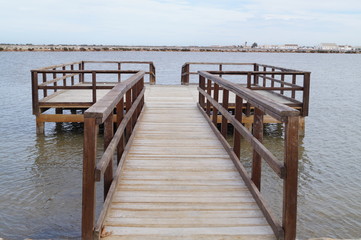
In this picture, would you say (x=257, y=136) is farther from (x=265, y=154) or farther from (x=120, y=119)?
(x=120, y=119)

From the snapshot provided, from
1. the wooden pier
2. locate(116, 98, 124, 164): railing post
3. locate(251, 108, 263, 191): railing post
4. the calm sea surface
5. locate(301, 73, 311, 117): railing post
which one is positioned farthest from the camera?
locate(301, 73, 311, 117): railing post

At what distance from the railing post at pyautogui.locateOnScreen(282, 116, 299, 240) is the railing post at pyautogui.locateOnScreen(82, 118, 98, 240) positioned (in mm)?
1577

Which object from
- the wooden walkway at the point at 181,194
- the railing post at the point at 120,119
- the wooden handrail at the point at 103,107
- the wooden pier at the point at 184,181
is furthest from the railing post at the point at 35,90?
the wooden handrail at the point at 103,107

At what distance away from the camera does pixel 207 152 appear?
21.2 ft

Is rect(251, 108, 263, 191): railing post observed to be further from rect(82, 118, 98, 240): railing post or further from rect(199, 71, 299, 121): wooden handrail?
rect(82, 118, 98, 240): railing post

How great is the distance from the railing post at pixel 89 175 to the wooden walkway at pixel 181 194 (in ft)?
0.68

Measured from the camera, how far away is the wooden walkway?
3859mm

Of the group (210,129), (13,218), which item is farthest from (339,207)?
(13,218)

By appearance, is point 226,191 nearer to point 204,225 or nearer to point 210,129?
point 204,225

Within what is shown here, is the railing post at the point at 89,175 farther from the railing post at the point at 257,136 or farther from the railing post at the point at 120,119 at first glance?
the railing post at the point at 120,119

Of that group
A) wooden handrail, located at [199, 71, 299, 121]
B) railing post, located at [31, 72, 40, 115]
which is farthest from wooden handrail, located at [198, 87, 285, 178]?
railing post, located at [31, 72, 40, 115]

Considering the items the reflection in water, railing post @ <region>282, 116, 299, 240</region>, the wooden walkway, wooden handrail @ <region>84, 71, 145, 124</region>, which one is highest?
wooden handrail @ <region>84, 71, 145, 124</region>

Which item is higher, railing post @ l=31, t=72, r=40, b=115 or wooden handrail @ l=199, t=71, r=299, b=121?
wooden handrail @ l=199, t=71, r=299, b=121

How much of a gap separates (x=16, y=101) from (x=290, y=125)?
18367 millimetres
